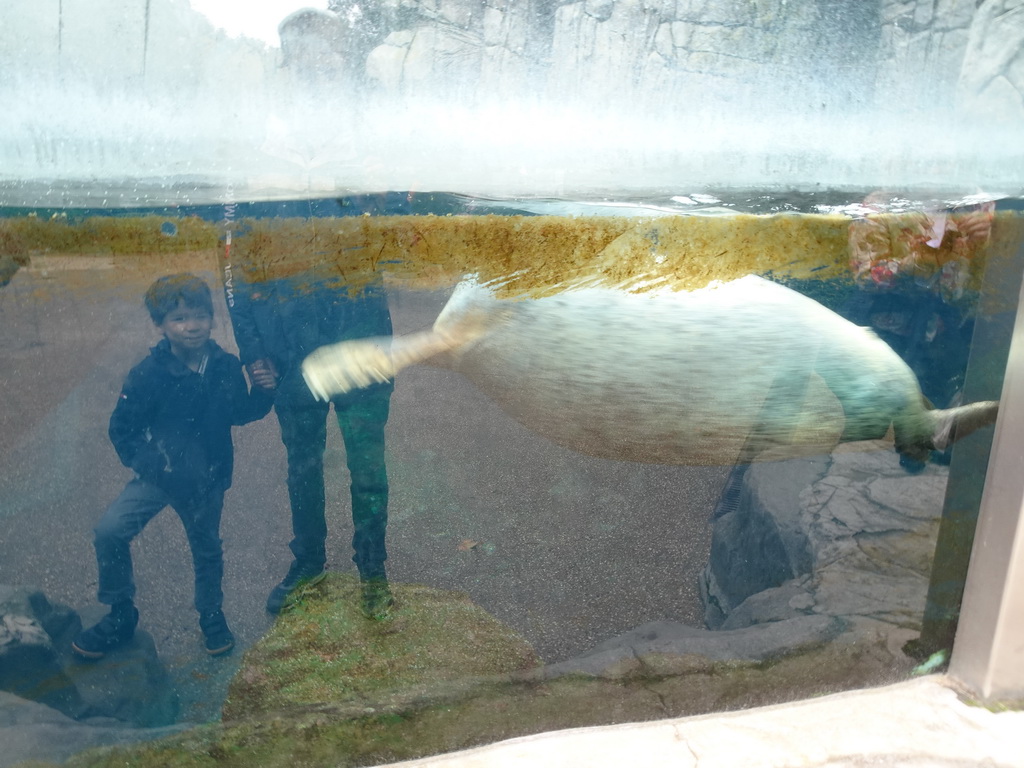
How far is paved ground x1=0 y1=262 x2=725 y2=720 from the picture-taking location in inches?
42.6

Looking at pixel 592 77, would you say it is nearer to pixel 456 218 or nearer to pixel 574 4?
pixel 574 4

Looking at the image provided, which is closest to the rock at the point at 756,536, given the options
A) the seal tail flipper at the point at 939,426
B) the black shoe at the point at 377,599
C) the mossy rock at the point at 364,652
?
the seal tail flipper at the point at 939,426

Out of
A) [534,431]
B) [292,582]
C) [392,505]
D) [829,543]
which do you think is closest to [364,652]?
[292,582]

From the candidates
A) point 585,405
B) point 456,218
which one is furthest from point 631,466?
point 456,218

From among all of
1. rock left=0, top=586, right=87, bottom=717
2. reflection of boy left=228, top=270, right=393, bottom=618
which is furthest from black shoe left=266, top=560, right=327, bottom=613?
rock left=0, top=586, right=87, bottom=717

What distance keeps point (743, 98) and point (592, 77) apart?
0.28 metres

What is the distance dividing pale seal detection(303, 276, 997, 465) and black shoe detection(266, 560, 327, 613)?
13.2 inches

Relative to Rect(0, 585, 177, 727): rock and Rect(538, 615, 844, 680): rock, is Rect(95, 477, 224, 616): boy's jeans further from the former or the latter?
Rect(538, 615, 844, 680): rock

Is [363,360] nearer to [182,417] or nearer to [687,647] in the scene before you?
[182,417]

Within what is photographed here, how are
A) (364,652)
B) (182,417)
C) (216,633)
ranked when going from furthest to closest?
(364,652) → (216,633) → (182,417)

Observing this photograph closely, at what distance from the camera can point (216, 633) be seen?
123 centimetres

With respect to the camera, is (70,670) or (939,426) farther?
(939,426)

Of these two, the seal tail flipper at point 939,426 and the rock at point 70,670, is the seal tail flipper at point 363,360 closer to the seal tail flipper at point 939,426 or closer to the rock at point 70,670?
the rock at point 70,670

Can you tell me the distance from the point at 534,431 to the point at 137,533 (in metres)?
0.71
